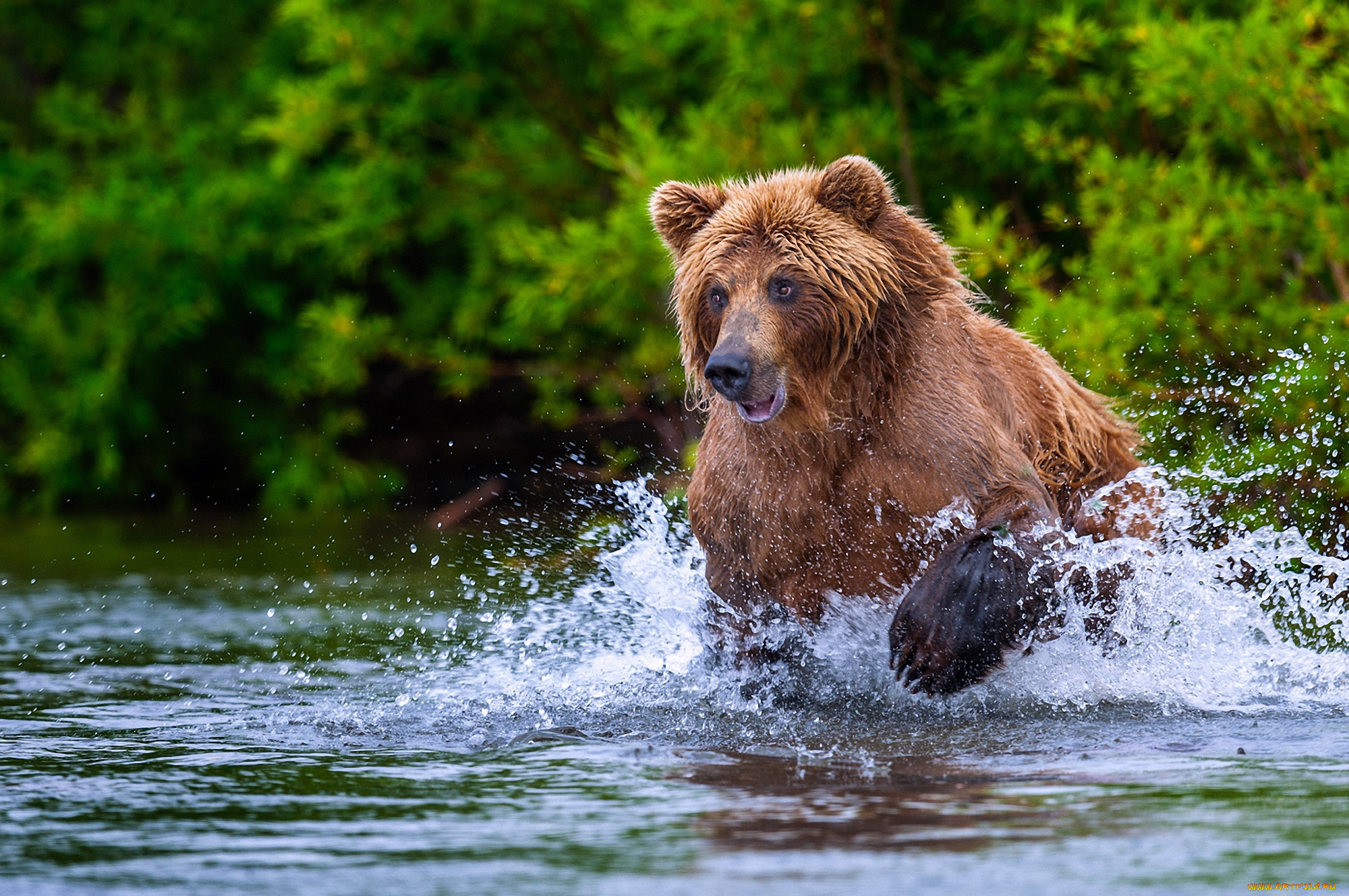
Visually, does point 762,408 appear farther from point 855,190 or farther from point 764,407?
point 855,190

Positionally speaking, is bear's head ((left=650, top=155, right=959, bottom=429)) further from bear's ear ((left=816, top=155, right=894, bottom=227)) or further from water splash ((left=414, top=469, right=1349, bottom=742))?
water splash ((left=414, top=469, right=1349, bottom=742))

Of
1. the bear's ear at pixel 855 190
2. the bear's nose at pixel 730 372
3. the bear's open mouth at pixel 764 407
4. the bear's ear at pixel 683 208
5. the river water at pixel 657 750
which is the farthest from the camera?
the bear's ear at pixel 683 208

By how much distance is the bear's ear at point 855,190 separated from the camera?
210 inches

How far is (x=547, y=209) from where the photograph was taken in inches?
533

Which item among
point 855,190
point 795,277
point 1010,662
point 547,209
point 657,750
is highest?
point 547,209

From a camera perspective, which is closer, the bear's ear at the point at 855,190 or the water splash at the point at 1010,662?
the water splash at the point at 1010,662

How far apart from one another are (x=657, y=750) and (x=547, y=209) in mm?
9381

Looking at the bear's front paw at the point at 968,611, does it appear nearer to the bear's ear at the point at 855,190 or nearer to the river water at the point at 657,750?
the river water at the point at 657,750

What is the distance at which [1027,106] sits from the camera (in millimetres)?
10516

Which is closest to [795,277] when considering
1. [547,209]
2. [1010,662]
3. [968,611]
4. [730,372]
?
[730,372]

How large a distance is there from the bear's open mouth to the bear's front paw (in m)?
0.69

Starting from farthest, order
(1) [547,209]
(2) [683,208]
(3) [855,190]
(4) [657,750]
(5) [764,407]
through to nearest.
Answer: (1) [547,209] < (2) [683,208] < (3) [855,190] < (5) [764,407] < (4) [657,750]

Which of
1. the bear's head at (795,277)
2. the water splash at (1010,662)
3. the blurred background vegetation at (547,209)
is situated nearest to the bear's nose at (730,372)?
the bear's head at (795,277)

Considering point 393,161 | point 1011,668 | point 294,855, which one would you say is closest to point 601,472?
point 393,161
